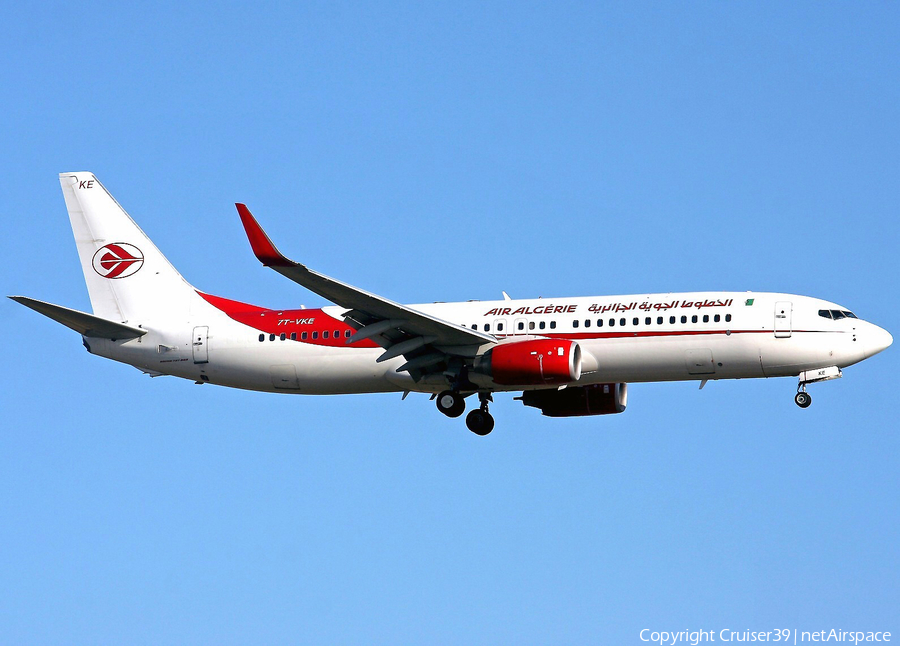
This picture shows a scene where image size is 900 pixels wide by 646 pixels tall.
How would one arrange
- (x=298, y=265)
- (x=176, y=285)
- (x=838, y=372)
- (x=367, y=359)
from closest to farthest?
(x=298, y=265)
(x=838, y=372)
(x=367, y=359)
(x=176, y=285)

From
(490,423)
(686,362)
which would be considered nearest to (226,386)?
(490,423)

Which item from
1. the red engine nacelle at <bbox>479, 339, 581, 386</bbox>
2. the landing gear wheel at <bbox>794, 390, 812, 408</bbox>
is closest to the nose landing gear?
the landing gear wheel at <bbox>794, 390, 812, 408</bbox>

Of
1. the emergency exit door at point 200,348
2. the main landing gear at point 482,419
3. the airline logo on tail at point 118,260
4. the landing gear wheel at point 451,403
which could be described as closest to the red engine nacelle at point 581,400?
the main landing gear at point 482,419

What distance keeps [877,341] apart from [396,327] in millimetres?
15815

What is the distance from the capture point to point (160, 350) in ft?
159

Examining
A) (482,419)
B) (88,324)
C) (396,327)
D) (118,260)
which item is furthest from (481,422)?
(118,260)

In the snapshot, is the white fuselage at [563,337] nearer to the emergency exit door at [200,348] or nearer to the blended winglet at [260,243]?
the emergency exit door at [200,348]

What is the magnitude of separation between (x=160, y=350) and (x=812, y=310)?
76.8 ft

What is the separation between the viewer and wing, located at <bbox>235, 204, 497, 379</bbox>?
40.0 meters

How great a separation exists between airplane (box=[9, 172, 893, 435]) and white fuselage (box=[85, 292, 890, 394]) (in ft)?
0.16

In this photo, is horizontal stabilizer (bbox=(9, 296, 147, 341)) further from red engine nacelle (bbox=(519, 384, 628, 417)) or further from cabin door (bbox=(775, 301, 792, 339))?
cabin door (bbox=(775, 301, 792, 339))

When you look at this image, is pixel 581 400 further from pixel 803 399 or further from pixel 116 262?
pixel 116 262

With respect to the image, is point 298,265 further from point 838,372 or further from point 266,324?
point 838,372

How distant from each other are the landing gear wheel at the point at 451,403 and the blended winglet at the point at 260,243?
1019 centimetres
